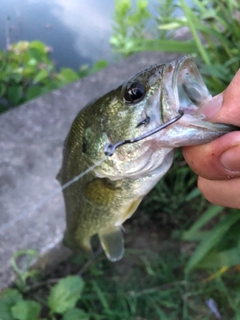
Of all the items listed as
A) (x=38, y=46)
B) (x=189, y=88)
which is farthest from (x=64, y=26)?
(x=189, y=88)

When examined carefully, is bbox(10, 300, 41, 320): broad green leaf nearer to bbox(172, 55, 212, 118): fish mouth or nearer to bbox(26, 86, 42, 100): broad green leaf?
bbox(172, 55, 212, 118): fish mouth

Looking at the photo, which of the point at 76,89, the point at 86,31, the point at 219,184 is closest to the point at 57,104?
the point at 76,89

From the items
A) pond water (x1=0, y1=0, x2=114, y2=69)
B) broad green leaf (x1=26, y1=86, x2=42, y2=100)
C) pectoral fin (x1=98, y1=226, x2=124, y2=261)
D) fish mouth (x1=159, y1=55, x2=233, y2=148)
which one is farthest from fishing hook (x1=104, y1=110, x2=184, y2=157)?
broad green leaf (x1=26, y1=86, x2=42, y2=100)

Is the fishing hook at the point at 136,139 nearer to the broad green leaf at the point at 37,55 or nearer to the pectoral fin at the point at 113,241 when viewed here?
the pectoral fin at the point at 113,241

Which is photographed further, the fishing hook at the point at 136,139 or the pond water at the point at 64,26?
the pond water at the point at 64,26

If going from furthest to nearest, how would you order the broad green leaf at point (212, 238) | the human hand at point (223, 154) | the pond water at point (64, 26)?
the pond water at point (64, 26) → the broad green leaf at point (212, 238) → the human hand at point (223, 154)

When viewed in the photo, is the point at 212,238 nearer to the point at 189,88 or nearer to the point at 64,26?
the point at 189,88

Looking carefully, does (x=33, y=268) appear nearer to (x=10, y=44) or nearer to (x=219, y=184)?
(x=219, y=184)

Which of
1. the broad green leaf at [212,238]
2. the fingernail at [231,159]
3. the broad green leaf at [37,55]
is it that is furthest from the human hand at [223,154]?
the broad green leaf at [37,55]
